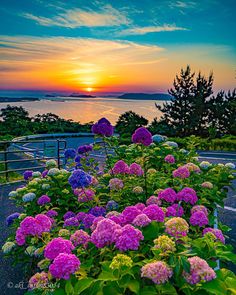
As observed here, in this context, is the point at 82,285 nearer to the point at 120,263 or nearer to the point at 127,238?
the point at 120,263

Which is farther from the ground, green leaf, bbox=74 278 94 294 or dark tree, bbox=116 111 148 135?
green leaf, bbox=74 278 94 294

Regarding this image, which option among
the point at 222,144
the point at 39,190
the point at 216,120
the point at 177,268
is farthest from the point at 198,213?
the point at 216,120

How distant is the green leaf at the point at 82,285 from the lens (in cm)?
155

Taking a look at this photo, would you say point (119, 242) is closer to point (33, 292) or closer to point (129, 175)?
point (33, 292)

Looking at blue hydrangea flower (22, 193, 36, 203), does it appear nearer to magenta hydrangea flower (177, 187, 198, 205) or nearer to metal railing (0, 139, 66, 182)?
magenta hydrangea flower (177, 187, 198, 205)

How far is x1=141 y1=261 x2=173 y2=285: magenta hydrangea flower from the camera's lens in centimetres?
148

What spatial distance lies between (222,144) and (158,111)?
20.5 meters

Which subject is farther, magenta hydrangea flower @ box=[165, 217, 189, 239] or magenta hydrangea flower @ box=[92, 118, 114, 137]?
magenta hydrangea flower @ box=[92, 118, 114, 137]

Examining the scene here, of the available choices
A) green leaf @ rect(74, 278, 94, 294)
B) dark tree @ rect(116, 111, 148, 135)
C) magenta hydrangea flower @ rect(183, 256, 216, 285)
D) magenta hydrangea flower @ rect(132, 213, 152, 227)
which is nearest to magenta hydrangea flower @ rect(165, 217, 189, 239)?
magenta hydrangea flower @ rect(132, 213, 152, 227)

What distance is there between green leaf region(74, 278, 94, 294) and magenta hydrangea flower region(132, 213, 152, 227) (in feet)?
1.50

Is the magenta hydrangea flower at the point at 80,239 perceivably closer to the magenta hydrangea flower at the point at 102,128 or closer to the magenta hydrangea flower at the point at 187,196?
the magenta hydrangea flower at the point at 187,196

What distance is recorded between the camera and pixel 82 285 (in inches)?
62.3

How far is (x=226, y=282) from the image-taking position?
1.65 metres

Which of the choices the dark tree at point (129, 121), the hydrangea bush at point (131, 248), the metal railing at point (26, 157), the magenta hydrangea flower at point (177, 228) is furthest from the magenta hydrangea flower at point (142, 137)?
the dark tree at point (129, 121)
